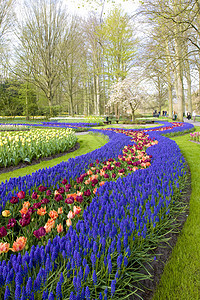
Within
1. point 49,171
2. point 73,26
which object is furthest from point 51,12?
point 49,171

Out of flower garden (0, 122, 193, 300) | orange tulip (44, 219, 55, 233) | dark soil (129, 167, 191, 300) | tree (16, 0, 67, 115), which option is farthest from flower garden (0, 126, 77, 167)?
tree (16, 0, 67, 115)

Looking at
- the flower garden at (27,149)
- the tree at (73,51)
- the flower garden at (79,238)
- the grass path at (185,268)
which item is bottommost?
the grass path at (185,268)

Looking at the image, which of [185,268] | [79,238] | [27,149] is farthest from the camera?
[27,149]

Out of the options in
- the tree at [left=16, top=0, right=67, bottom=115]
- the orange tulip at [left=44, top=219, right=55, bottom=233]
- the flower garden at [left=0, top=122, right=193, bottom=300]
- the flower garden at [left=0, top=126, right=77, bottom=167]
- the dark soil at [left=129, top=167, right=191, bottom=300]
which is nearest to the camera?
the flower garden at [left=0, top=122, right=193, bottom=300]

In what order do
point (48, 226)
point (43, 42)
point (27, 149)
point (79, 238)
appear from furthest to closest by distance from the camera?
point (43, 42) < point (27, 149) < point (48, 226) < point (79, 238)

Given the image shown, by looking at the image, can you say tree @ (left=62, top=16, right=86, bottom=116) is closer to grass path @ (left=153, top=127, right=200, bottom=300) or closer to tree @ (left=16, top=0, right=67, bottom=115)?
tree @ (left=16, top=0, right=67, bottom=115)

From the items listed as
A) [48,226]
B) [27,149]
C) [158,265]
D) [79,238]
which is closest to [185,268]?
[158,265]

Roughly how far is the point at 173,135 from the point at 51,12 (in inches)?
890

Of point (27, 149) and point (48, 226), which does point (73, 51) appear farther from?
point (48, 226)

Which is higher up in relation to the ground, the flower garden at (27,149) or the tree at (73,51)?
the tree at (73,51)

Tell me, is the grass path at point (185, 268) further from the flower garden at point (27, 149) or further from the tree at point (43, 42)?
the tree at point (43, 42)

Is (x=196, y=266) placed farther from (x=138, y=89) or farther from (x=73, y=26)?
(x=73, y=26)

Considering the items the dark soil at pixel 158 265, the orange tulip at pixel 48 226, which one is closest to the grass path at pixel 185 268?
the dark soil at pixel 158 265

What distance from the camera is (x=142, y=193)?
2473mm
